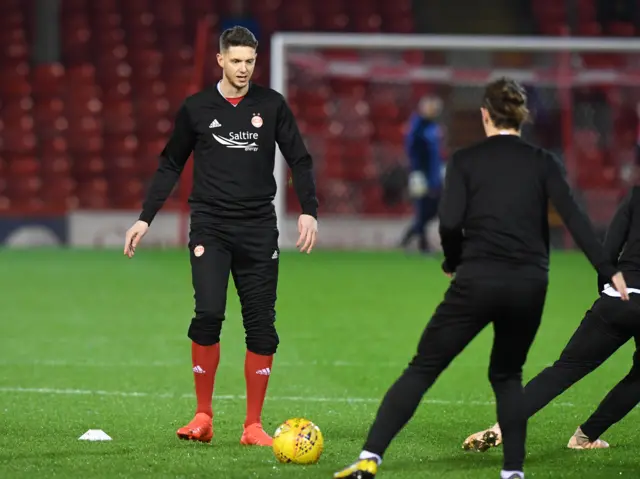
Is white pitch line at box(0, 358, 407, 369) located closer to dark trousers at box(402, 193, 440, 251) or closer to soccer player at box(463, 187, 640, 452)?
soccer player at box(463, 187, 640, 452)

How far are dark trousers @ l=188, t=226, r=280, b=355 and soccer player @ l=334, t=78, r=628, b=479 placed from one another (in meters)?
1.38

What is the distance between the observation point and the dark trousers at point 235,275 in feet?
21.1

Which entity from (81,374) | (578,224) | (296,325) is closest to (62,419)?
(81,374)

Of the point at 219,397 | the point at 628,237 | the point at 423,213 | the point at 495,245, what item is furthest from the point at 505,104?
the point at 423,213

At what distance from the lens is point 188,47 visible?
77.4 ft

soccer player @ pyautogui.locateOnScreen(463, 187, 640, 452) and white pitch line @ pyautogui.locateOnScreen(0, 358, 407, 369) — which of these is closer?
soccer player @ pyautogui.locateOnScreen(463, 187, 640, 452)

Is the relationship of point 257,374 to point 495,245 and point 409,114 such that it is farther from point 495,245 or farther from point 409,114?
point 409,114

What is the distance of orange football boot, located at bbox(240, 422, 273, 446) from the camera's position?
6.41 metres

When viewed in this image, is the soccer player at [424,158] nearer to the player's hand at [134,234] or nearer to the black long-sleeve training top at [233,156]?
the black long-sleeve training top at [233,156]

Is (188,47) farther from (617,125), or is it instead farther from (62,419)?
(62,419)

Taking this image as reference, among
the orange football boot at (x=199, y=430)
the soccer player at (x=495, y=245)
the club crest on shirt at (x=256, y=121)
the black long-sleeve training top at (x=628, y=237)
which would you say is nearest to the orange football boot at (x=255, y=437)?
the orange football boot at (x=199, y=430)

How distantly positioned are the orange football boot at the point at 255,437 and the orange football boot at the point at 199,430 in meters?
0.18

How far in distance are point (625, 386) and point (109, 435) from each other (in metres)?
2.64

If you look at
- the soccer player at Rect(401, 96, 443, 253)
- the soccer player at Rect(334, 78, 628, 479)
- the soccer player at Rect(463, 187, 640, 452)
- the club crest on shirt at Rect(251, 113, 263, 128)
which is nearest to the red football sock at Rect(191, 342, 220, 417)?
the club crest on shirt at Rect(251, 113, 263, 128)
